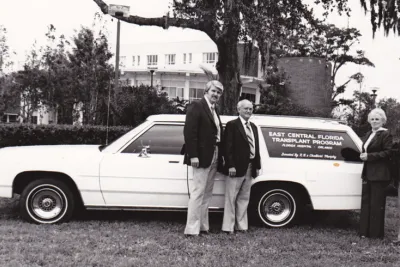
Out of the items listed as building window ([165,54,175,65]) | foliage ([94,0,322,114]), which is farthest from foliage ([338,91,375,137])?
building window ([165,54,175,65])

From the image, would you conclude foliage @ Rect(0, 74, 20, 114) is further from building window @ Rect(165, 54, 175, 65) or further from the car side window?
building window @ Rect(165, 54, 175, 65)

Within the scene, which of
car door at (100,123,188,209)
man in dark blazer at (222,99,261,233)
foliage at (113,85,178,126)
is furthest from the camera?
foliage at (113,85,178,126)

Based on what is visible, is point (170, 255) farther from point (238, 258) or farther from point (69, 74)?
point (69, 74)

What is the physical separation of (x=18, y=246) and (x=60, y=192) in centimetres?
121

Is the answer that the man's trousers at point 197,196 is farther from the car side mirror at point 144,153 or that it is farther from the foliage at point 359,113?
the foliage at point 359,113

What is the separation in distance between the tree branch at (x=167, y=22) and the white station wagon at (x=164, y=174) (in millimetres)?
6169

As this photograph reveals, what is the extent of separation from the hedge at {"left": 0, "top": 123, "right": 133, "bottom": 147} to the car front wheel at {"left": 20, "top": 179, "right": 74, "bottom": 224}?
8288 millimetres

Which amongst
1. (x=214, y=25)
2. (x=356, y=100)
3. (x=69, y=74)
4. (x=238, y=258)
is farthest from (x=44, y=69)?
(x=356, y=100)

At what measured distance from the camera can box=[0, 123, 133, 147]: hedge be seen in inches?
582

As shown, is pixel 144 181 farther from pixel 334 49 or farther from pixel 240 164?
pixel 334 49

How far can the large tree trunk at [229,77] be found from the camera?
44.1ft

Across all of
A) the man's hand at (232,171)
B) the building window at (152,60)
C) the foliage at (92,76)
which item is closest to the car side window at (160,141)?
the man's hand at (232,171)

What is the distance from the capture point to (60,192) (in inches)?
256

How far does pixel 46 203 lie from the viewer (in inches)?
257
